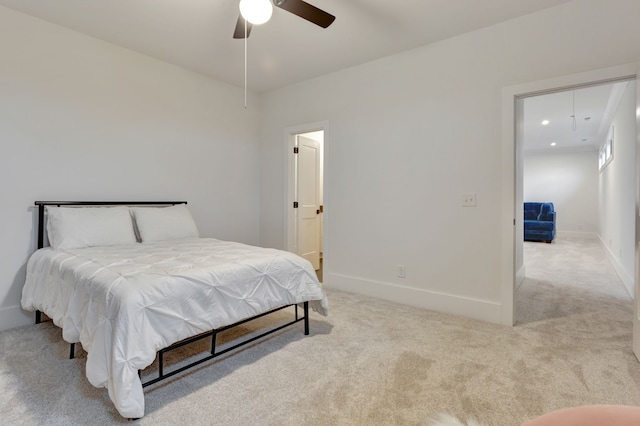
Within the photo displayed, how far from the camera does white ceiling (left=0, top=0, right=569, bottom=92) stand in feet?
8.15

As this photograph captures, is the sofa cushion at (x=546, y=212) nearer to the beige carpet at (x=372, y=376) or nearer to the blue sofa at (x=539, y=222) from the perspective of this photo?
the blue sofa at (x=539, y=222)

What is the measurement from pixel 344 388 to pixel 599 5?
3176 millimetres

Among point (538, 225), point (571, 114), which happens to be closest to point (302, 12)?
point (571, 114)

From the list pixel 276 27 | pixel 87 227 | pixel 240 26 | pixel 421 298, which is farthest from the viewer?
pixel 421 298

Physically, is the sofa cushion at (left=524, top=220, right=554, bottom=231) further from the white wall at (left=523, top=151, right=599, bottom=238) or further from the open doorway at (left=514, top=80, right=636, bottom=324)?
the white wall at (left=523, top=151, right=599, bottom=238)

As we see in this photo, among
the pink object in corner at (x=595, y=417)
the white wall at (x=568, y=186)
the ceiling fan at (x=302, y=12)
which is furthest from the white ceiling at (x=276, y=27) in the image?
the white wall at (x=568, y=186)

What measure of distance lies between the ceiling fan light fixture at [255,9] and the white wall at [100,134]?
6.34ft

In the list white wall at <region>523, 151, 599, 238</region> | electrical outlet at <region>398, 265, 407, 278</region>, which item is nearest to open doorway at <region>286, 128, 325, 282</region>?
electrical outlet at <region>398, 265, 407, 278</region>

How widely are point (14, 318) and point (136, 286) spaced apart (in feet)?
6.62

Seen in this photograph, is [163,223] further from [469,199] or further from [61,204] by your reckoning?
[469,199]

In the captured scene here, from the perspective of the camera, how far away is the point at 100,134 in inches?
121

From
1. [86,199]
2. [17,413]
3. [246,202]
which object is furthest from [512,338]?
[86,199]

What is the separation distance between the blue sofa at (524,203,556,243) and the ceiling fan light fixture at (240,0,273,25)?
8.20 meters

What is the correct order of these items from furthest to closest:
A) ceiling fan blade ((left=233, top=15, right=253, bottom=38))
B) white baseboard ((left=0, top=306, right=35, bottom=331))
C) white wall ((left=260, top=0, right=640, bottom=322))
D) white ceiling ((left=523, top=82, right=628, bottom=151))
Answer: white ceiling ((left=523, top=82, right=628, bottom=151)) → white baseboard ((left=0, top=306, right=35, bottom=331)) → white wall ((left=260, top=0, right=640, bottom=322)) → ceiling fan blade ((left=233, top=15, right=253, bottom=38))
